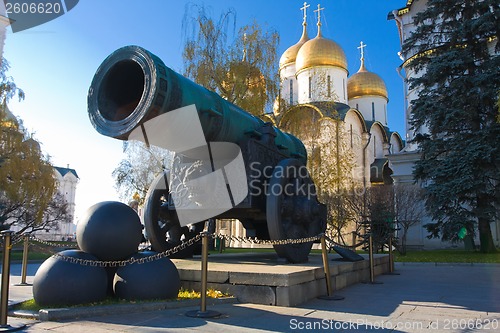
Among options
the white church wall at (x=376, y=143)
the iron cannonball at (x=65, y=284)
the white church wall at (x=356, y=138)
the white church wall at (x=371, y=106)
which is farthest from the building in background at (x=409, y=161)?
the iron cannonball at (x=65, y=284)

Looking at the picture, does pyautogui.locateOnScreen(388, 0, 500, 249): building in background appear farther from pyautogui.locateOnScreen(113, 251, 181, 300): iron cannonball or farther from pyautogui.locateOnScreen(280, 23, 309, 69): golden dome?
pyautogui.locateOnScreen(113, 251, 181, 300): iron cannonball

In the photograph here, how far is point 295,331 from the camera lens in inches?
149

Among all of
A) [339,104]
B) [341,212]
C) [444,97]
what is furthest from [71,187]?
[444,97]

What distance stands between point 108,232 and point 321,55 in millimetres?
32439

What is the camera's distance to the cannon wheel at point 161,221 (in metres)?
7.18

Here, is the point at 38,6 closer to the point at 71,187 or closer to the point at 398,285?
the point at 398,285

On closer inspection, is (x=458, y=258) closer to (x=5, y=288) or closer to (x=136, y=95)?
(x=136, y=95)

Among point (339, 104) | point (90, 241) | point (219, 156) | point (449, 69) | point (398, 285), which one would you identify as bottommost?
point (398, 285)

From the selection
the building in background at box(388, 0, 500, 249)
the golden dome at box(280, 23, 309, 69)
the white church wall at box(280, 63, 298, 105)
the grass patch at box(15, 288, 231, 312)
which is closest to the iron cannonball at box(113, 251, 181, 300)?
the grass patch at box(15, 288, 231, 312)

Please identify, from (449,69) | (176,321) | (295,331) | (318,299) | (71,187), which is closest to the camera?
→ (295,331)

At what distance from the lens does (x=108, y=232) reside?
482 centimetres

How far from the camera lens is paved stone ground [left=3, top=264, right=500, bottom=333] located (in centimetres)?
384

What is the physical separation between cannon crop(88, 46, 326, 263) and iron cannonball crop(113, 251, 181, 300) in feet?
5.00

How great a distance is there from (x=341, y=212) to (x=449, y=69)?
8.40 metres
